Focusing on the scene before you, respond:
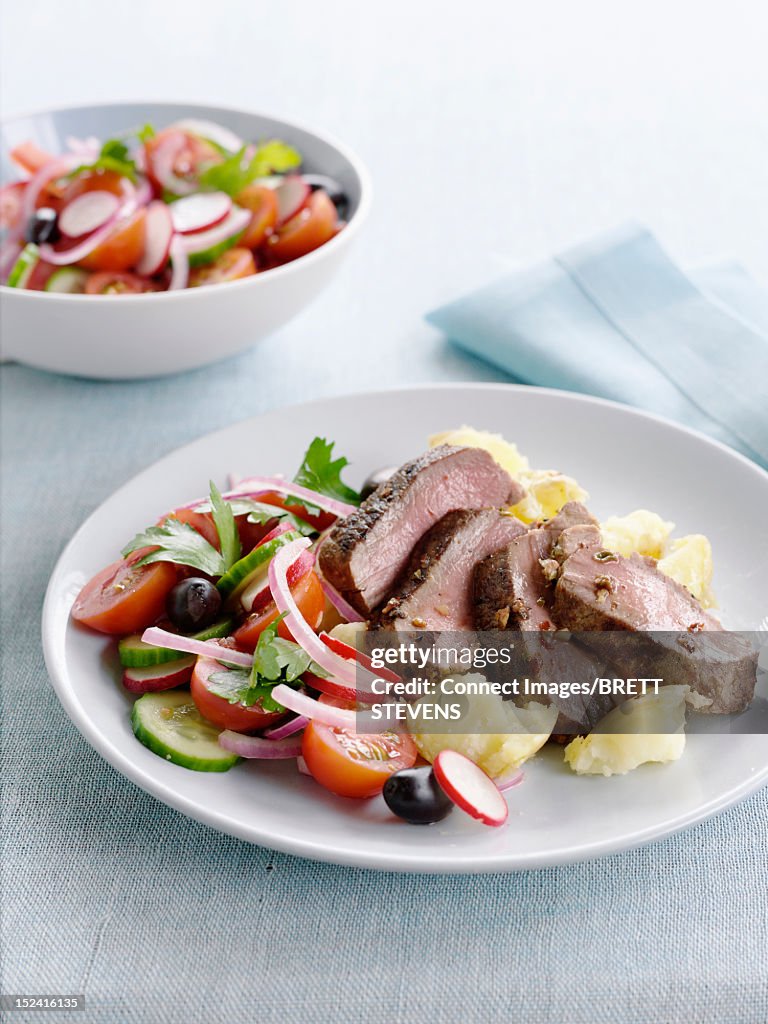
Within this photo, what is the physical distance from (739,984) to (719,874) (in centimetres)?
28

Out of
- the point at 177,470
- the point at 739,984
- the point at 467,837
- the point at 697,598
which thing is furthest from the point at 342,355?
the point at 739,984

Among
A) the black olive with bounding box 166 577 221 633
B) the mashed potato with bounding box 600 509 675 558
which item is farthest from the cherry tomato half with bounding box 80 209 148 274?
the mashed potato with bounding box 600 509 675 558

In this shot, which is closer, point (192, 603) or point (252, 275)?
point (192, 603)

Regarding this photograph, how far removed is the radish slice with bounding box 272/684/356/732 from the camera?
2607 millimetres

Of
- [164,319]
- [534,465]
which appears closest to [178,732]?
[534,465]

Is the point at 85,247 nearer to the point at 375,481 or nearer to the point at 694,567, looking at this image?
the point at 375,481

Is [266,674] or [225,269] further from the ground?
[225,269]

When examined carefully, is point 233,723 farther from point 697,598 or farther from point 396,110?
point 396,110

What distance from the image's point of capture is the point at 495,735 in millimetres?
2541

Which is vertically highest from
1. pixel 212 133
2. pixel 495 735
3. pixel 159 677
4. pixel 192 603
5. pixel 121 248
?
pixel 212 133

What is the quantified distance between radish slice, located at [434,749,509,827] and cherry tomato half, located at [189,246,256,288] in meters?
2.46

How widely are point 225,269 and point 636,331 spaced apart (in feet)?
5.76

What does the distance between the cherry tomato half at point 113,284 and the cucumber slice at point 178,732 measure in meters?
2.02

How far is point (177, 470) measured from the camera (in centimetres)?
363
